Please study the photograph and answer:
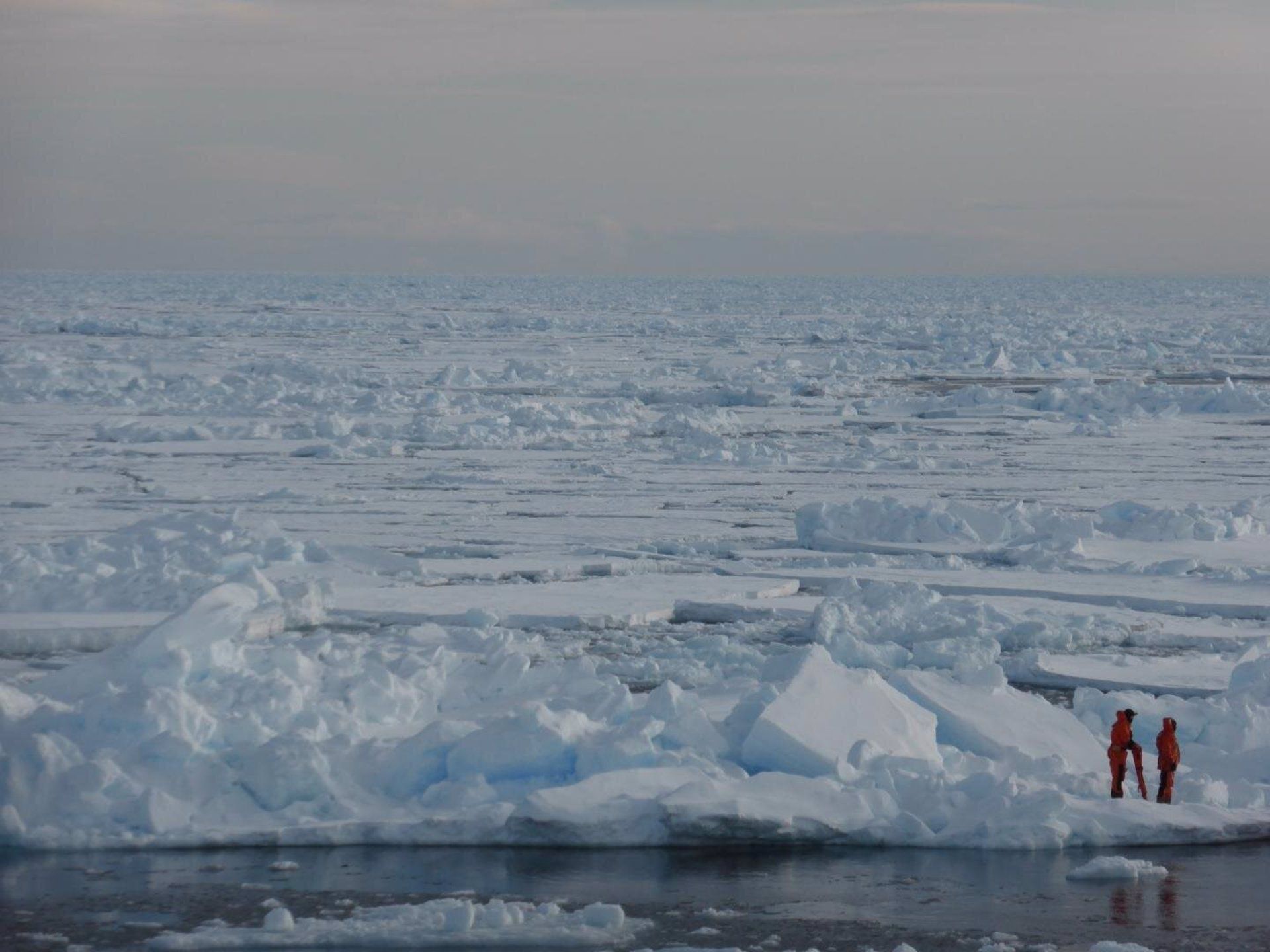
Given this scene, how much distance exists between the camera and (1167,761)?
6.73 meters

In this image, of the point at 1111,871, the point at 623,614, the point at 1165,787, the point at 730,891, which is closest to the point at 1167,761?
the point at 1165,787

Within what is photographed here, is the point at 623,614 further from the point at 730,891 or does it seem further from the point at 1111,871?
the point at 1111,871

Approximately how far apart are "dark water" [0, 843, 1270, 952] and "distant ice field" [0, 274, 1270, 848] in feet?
0.52

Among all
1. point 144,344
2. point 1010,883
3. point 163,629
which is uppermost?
point 144,344

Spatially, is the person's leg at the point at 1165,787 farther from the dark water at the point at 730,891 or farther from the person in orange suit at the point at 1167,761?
the dark water at the point at 730,891

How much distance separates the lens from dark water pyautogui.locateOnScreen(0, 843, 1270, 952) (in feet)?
17.7

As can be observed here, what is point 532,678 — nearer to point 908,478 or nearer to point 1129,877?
point 1129,877

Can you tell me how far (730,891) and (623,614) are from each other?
13.9 ft

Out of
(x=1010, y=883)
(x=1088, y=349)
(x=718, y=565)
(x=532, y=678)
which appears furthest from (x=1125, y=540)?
(x=1088, y=349)

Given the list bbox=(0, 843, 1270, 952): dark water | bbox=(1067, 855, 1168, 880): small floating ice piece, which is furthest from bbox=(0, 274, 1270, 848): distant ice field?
bbox=(1067, 855, 1168, 880): small floating ice piece

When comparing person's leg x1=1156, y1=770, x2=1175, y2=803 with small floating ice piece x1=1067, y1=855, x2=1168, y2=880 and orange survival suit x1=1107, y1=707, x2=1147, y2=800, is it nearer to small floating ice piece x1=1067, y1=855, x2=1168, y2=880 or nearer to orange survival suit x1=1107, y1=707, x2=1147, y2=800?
orange survival suit x1=1107, y1=707, x2=1147, y2=800

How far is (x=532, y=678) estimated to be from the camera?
7.97 m

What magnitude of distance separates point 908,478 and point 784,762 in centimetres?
975

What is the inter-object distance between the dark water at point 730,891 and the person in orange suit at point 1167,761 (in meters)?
0.37
